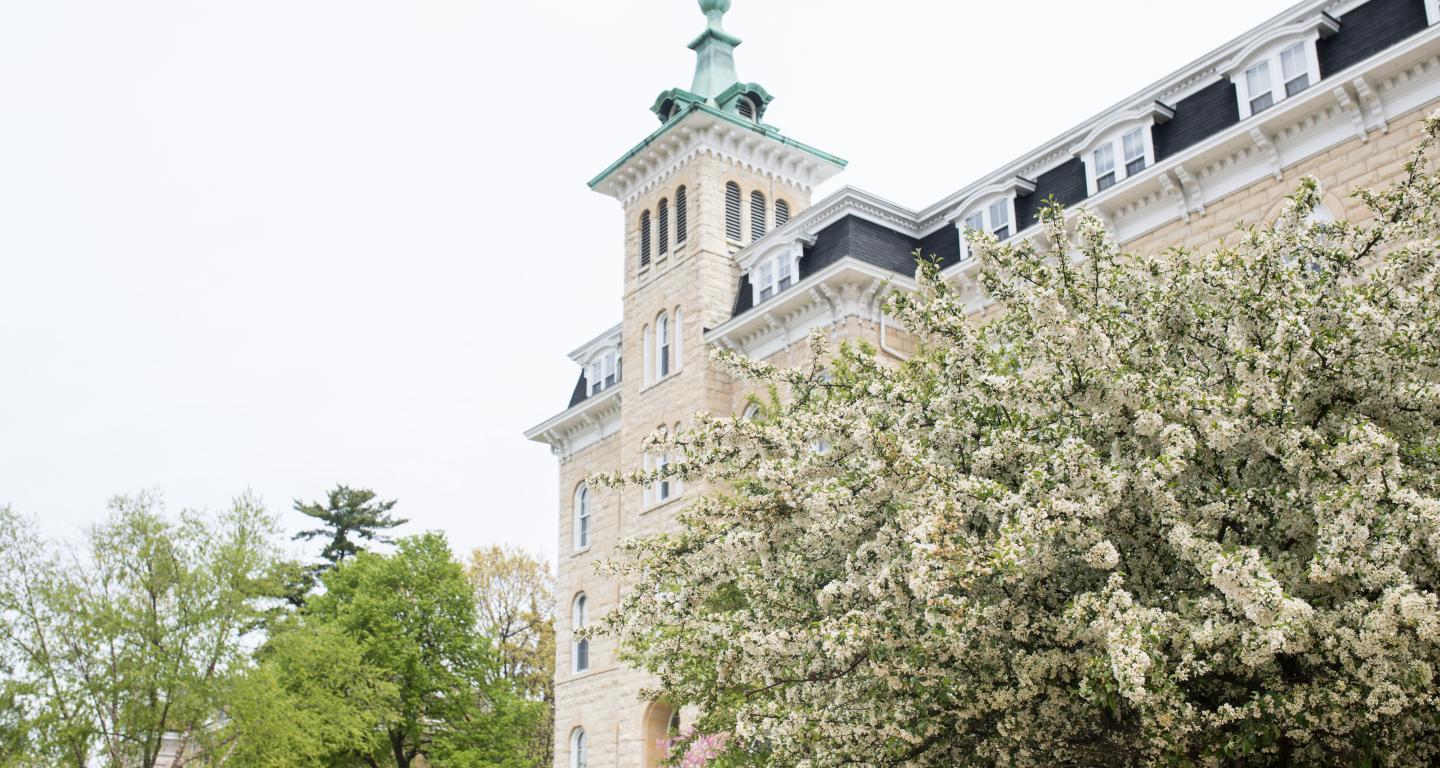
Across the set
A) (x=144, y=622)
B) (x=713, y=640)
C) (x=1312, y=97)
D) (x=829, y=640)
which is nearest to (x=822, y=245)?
(x=1312, y=97)

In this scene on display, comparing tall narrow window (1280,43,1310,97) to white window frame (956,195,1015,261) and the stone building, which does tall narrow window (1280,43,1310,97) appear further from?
white window frame (956,195,1015,261)

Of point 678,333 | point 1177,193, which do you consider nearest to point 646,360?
point 678,333

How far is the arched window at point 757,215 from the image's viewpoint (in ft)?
112

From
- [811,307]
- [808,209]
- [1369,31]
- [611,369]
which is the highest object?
[808,209]

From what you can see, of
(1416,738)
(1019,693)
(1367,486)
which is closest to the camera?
(1367,486)

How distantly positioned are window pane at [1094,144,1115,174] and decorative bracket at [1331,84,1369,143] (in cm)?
463

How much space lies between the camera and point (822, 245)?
29.4 meters

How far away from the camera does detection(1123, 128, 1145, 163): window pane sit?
23.9 m

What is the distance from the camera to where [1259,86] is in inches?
867

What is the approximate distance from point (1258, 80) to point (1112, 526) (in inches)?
559

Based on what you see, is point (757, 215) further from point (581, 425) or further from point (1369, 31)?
point (1369, 31)

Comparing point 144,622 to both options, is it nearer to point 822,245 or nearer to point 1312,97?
point 822,245

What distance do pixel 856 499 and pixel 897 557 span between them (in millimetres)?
774

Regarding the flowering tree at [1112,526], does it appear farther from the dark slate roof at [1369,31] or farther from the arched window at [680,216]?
the arched window at [680,216]
